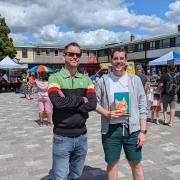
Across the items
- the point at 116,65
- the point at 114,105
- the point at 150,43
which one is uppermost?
the point at 150,43

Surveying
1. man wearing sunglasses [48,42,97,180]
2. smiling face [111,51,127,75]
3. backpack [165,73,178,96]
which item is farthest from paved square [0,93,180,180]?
smiling face [111,51,127,75]

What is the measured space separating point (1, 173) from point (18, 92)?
1854 centimetres

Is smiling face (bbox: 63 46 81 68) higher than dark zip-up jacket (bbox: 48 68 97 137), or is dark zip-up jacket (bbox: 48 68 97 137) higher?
smiling face (bbox: 63 46 81 68)

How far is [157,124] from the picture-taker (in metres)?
9.01

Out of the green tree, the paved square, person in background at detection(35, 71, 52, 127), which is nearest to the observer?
the paved square

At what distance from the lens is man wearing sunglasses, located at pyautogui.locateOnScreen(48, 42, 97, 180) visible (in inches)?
→ 120

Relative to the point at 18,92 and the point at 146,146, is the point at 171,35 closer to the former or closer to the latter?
the point at 18,92

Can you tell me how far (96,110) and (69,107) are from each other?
51 centimetres

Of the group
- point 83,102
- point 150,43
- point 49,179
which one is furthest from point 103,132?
point 150,43

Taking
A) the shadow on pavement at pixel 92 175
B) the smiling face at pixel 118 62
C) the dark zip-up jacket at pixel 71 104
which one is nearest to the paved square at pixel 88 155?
the shadow on pavement at pixel 92 175

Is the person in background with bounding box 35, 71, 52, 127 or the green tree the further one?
the green tree

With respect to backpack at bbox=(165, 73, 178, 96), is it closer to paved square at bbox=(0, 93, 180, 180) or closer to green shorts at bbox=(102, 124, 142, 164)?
paved square at bbox=(0, 93, 180, 180)

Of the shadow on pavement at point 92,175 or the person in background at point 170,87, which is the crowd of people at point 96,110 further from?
the person in background at point 170,87

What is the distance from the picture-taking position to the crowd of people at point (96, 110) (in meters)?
3.08
